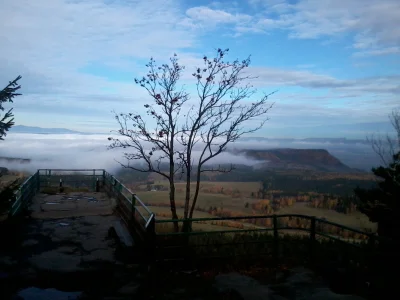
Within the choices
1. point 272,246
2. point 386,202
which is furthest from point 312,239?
point 386,202

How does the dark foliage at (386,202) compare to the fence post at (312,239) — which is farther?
the dark foliage at (386,202)

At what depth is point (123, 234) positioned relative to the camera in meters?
9.98

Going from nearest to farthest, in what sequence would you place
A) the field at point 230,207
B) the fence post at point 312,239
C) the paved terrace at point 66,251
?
the paved terrace at point 66,251, the fence post at point 312,239, the field at point 230,207

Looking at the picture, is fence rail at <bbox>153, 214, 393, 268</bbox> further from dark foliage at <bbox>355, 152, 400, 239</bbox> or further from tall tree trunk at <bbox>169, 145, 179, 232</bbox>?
tall tree trunk at <bbox>169, 145, 179, 232</bbox>

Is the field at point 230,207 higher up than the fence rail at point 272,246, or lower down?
lower down

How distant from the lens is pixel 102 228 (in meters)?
11.2

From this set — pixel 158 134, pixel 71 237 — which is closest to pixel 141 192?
→ pixel 158 134

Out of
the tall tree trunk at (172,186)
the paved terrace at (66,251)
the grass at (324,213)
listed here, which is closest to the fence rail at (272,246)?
the paved terrace at (66,251)

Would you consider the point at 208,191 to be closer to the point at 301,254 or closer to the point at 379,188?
the point at 379,188

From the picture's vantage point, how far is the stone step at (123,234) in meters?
9.23

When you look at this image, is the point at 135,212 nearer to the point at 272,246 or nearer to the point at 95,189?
the point at 272,246

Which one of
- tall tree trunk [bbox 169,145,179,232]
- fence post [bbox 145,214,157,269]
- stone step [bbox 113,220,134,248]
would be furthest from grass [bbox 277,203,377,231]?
fence post [bbox 145,214,157,269]

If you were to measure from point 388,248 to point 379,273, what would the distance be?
23.7 inches

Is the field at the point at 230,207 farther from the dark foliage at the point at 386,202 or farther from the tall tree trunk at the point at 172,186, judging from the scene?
the dark foliage at the point at 386,202
